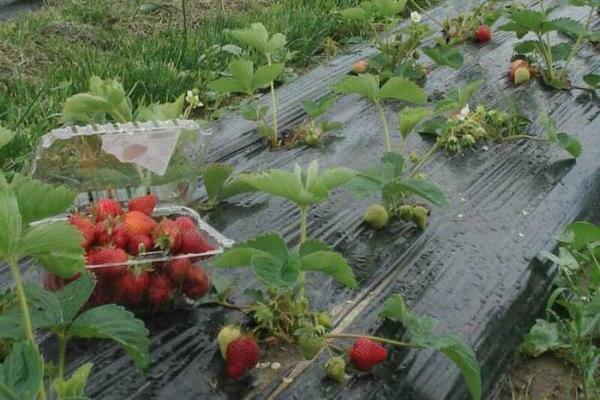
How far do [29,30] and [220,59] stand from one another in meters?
1.10

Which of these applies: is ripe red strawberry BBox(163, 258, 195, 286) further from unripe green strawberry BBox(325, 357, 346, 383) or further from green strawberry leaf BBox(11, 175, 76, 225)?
green strawberry leaf BBox(11, 175, 76, 225)

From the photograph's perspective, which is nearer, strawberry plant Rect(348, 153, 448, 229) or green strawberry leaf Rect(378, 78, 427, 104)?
strawberry plant Rect(348, 153, 448, 229)

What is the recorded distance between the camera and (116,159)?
2076 mm

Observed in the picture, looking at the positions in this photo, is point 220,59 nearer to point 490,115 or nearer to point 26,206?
point 490,115

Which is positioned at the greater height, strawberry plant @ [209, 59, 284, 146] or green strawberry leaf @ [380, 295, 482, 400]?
strawberry plant @ [209, 59, 284, 146]

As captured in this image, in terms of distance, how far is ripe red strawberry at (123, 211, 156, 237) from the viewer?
1657 millimetres

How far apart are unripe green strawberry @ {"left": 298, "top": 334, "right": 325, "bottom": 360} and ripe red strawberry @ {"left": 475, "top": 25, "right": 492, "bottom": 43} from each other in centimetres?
260

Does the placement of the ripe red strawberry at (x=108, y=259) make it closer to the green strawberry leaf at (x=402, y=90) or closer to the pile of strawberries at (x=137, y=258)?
the pile of strawberries at (x=137, y=258)

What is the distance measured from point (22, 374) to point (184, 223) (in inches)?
26.4

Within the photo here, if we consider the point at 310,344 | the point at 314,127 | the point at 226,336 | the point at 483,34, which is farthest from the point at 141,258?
the point at 483,34

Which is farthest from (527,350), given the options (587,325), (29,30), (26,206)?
(29,30)

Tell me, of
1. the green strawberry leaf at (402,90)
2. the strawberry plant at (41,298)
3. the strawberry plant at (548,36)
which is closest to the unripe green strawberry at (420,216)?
the green strawberry leaf at (402,90)

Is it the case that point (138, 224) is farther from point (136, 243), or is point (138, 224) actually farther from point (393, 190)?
point (393, 190)

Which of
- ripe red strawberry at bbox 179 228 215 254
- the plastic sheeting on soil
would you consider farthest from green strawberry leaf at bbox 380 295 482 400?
ripe red strawberry at bbox 179 228 215 254
